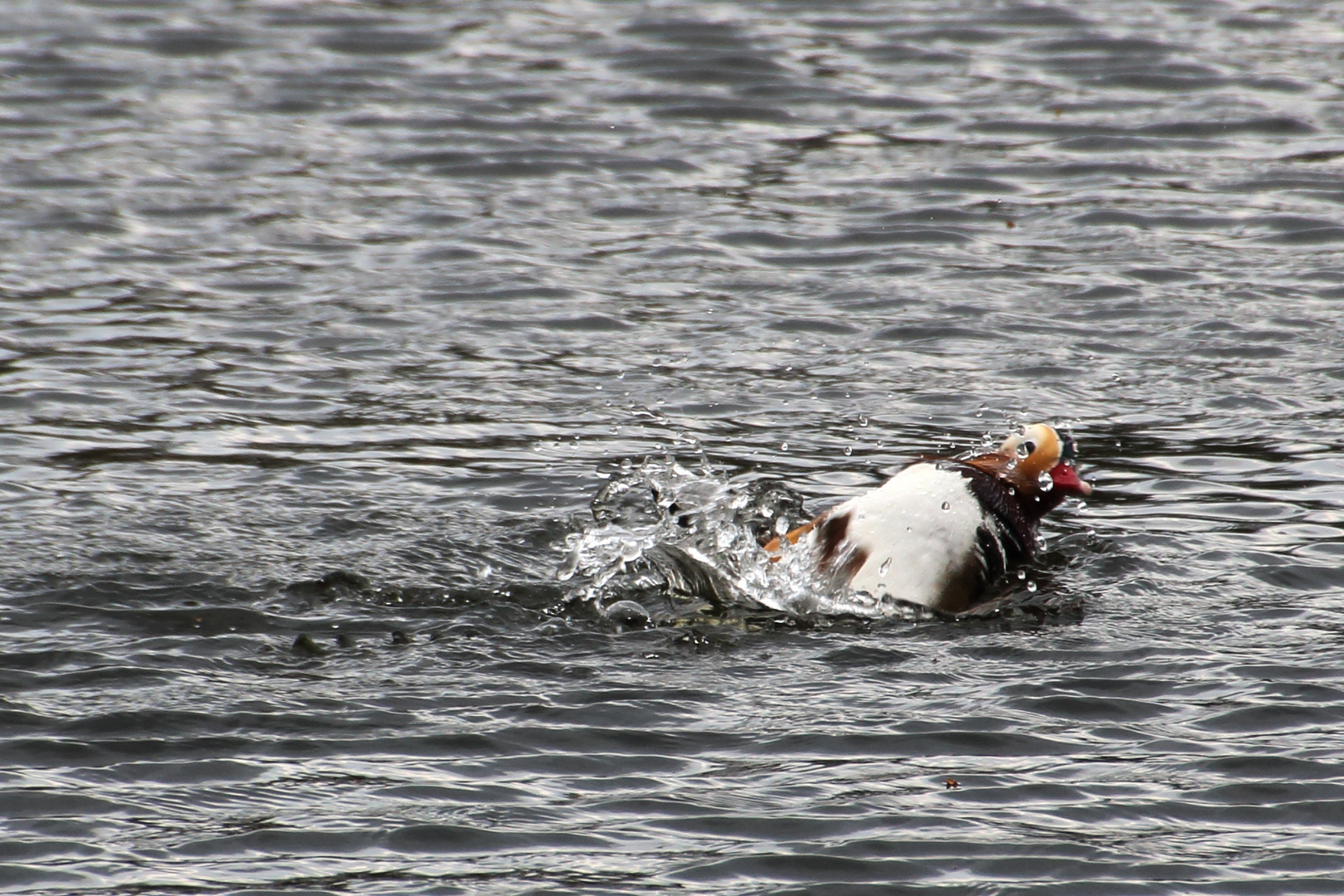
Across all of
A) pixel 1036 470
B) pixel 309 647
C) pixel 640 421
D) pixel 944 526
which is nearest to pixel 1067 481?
pixel 1036 470

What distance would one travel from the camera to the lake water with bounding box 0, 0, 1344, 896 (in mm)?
4629

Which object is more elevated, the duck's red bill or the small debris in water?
the duck's red bill

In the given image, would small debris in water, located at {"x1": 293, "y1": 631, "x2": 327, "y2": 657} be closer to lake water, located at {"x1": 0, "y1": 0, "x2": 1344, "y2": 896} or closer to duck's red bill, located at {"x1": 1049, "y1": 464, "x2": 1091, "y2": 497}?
lake water, located at {"x1": 0, "y1": 0, "x2": 1344, "y2": 896}

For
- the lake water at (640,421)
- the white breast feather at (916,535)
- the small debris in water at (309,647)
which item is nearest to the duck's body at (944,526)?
the white breast feather at (916,535)

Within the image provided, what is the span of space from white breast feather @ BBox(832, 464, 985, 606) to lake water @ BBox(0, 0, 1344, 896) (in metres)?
0.16

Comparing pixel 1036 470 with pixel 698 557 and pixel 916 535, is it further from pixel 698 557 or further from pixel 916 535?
pixel 698 557

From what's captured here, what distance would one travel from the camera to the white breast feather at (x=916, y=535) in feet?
19.3

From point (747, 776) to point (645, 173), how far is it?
712cm

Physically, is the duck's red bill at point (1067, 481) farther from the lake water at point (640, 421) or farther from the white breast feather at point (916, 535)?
the white breast feather at point (916, 535)

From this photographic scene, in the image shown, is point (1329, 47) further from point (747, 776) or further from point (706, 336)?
point (747, 776)

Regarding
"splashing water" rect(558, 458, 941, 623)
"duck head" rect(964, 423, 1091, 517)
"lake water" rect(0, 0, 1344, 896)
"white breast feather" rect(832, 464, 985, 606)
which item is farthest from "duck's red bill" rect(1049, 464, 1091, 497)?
"splashing water" rect(558, 458, 941, 623)

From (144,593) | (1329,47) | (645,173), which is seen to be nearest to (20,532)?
(144,593)

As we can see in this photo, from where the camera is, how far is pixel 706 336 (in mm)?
8977

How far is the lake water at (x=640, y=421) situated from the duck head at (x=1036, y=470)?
0.25 metres
